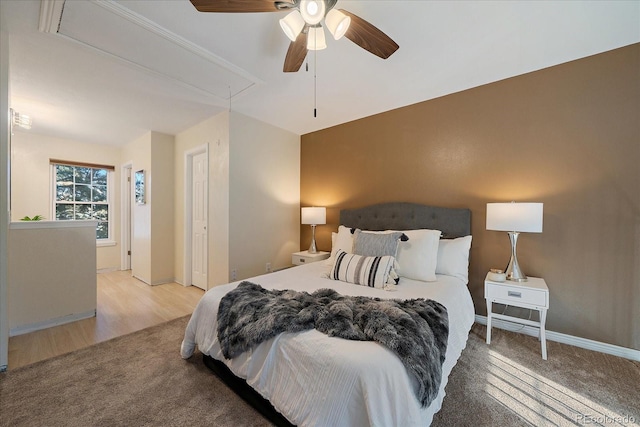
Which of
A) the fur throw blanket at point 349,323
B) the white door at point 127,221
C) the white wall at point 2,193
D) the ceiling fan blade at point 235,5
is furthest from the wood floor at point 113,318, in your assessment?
the ceiling fan blade at point 235,5

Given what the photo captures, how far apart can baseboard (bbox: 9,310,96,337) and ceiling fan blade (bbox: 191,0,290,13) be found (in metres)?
3.30

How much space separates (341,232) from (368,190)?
0.84 meters

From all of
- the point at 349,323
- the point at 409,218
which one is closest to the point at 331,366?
the point at 349,323

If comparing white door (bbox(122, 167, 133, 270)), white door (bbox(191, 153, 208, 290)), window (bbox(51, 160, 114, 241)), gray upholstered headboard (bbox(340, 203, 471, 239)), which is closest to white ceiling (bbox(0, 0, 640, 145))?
white door (bbox(191, 153, 208, 290))

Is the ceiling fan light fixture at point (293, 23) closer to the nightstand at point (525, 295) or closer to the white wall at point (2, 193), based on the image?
the white wall at point (2, 193)

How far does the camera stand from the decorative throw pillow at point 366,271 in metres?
2.06

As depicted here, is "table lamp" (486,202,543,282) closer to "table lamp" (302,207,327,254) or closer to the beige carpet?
the beige carpet

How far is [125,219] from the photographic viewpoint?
4953 mm

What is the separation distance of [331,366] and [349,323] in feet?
0.78

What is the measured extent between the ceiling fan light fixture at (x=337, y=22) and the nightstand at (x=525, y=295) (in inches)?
88.7

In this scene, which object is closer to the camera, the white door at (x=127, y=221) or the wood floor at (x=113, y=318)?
the wood floor at (x=113, y=318)

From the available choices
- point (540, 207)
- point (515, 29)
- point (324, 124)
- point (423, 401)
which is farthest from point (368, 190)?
point (423, 401)

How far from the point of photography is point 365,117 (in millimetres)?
3420

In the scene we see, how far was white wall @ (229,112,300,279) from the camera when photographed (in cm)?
335
